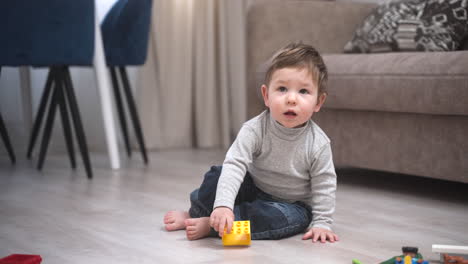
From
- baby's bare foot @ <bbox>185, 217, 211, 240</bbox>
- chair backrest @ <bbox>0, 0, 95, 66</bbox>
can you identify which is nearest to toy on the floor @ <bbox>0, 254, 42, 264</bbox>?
baby's bare foot @ <bbox>185, 217, 211, 240</bbox>

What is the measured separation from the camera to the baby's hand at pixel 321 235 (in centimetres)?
132

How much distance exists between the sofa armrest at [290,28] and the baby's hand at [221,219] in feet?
3.46

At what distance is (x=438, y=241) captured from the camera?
1.34 m

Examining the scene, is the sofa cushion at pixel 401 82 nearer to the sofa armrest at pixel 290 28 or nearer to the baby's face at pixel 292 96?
the sofa armrest at pixel 290 28

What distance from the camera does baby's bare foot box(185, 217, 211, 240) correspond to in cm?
132

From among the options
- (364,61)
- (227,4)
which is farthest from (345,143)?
(227,4)

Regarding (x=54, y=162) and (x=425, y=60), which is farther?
(x=54, y=162)

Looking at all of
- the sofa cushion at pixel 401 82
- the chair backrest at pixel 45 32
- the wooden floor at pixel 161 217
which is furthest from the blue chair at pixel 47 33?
the sofa cushion at pixel 401 82

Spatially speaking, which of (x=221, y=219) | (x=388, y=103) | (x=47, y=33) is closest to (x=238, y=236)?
(x=221, y=219)

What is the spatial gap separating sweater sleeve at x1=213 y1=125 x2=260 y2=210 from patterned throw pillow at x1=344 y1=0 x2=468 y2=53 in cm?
107

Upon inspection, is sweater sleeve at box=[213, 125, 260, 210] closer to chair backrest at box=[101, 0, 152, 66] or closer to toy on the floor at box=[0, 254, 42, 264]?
toy on the floor at box=[0, 254, 42, 264]

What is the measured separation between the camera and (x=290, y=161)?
1.38m

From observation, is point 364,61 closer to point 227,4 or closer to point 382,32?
point 382,32

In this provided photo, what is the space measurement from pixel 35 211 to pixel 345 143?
1.00 meters
